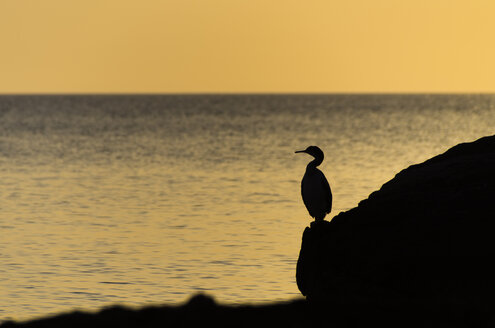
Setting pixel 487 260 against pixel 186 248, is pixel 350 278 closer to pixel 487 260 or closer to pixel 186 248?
pixel 487 260

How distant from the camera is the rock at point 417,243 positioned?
13242 mm

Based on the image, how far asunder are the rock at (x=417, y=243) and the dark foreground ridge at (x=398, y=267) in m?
0.01

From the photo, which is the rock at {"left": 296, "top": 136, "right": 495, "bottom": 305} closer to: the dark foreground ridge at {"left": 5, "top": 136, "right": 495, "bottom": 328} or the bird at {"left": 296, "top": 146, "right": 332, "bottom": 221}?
the dark foreground ridge at {"left": 5, "top": 136, "right": 495, "bottom": 328}

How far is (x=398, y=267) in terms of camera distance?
1357cm

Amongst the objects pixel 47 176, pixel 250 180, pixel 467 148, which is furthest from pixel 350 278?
pixel 47 176

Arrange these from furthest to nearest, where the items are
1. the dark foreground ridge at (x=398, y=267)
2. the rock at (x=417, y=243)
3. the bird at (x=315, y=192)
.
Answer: the bird at (x=315, y=192)
the rock at (x=417, y=243)
the dark foreground ridge at (x=398, y=267)

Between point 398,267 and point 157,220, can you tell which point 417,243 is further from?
point 157,220

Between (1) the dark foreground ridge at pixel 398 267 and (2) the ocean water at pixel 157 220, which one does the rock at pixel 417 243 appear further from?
(2) the ocean water at pixel 157 220

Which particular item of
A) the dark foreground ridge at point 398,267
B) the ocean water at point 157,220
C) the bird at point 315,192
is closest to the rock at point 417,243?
the dark foreground ridge at point 398,267

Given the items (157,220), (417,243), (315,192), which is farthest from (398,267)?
(157,220)

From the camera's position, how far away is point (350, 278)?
1405cm

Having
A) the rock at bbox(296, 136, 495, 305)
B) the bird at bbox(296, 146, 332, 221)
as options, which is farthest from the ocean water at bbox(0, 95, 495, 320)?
the rock at bbox(296, 136, 495, 305)

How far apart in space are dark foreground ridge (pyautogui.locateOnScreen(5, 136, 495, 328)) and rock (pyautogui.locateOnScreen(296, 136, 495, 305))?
13 mm

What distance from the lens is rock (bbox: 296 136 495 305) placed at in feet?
43.4
